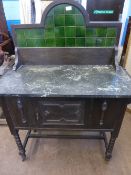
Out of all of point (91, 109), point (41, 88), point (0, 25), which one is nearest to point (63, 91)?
point (41, 88)

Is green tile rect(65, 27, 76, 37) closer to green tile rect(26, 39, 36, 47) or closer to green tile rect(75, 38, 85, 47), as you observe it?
green tile rect(75, 38, 85, 47)

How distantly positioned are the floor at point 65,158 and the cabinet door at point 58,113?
55cm

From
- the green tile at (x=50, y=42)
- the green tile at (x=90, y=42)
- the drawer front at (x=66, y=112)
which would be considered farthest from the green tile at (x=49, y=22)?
the drawer front at (x=66, y=112)

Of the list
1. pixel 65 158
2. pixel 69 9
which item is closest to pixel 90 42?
pixel 69 9

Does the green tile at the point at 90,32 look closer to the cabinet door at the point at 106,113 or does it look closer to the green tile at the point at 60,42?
the green tile at the point at 60,42

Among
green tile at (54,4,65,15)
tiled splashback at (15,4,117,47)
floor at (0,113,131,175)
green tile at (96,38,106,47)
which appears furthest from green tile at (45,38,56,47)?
floor at (0,113,131,175)

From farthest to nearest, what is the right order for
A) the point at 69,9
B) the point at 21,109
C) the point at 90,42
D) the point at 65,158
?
the point at 65,158 < the point at 90,42 < the point at 69,9 < the point at 21,109

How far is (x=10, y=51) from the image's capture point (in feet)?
7.04

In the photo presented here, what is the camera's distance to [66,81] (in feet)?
3.44

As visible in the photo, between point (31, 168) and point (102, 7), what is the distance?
2300mm

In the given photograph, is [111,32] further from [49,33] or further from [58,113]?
[58,113]

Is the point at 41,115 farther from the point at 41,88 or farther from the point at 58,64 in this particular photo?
the point at 58,64

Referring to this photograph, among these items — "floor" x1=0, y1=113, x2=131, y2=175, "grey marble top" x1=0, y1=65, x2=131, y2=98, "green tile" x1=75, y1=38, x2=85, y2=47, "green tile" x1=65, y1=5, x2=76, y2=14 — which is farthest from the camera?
"floor" x1=0, y1=113, x2=131, y2=175

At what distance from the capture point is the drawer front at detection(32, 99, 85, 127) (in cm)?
99
